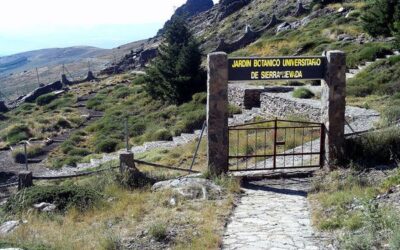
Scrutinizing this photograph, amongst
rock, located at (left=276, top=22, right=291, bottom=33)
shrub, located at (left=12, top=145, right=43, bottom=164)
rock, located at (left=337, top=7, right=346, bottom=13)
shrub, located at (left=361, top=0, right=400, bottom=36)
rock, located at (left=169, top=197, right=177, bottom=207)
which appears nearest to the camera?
rock, located at (left=169, top=197, right=177, bottom=207)

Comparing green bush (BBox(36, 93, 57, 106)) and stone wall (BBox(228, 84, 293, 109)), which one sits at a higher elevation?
stone wall (BBox(228, 84, 293, 109))

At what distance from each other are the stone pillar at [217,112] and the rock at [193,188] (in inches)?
28.0

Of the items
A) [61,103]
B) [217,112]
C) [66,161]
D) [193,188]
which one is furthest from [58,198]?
[61,103]

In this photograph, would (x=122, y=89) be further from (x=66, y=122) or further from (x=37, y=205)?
(x=37, y=205)

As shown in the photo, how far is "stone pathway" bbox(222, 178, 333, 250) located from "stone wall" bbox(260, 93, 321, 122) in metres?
10.1

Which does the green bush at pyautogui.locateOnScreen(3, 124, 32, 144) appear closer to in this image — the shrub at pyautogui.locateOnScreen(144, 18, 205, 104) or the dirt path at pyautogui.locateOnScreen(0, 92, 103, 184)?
the dirt path at pyautogui.locateOnScreen(0, 92, 103, 184)

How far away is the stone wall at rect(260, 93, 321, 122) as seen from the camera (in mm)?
23009

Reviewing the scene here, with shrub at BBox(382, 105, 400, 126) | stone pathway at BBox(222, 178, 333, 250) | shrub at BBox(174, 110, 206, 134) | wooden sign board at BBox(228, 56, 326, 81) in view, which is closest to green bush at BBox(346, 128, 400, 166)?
stone pathway at BBox(222, 178, 333, 250)

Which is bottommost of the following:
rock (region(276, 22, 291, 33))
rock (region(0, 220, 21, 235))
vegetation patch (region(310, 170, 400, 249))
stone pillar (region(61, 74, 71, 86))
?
stone pillar (region(61, 74, 71, 86))

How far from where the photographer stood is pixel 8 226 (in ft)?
35.9

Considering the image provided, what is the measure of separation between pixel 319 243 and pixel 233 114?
19.1m

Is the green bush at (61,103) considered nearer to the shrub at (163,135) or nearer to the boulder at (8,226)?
the shrub at (163,135)

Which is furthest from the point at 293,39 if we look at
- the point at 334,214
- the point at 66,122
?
the point at 334,214

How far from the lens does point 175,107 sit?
34781 millimetres
